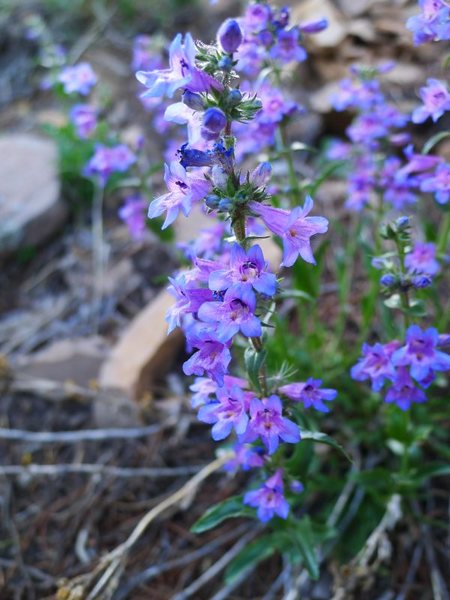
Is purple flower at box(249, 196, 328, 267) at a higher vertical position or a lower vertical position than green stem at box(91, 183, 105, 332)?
higher

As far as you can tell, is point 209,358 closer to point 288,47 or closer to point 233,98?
point 233,98

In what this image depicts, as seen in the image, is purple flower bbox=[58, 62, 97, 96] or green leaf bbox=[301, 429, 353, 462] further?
purple flower bbox=[58, 62, 97, 96]

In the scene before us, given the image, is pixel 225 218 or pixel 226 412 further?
pixel 226 412

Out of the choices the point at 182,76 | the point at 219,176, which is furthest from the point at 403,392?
the point at 182,76

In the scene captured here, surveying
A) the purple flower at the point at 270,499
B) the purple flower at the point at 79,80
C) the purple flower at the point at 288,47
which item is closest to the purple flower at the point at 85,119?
the purple flower at the point at 79,80

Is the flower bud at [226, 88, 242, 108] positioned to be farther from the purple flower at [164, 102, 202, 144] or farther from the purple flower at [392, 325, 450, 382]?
the purple flower at [392, 325, 450, 382]

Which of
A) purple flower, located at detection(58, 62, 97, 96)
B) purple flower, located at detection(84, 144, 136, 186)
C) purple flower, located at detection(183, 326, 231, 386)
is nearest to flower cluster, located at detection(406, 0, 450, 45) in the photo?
purple flower, located at detection(183, 326, 231, 386)
